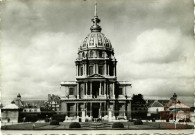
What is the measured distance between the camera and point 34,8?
34.1m

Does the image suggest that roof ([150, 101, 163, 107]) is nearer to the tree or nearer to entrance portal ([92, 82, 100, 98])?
the tree

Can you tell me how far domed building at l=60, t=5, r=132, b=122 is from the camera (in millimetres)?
60344

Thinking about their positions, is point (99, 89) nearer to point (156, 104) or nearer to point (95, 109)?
point (95, 109)

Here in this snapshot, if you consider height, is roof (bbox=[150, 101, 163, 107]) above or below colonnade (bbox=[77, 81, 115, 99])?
below

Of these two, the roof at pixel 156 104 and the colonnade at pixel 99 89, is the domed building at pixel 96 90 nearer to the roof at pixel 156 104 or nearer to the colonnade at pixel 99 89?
the colonnade at pixel 99 89

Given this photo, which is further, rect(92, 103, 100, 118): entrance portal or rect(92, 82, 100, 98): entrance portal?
rect(92, 82, 100, 98): entrance portal

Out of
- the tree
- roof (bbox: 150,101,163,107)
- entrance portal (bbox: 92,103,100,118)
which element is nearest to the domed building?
entrance portal (bbox: 92,103,100,118)

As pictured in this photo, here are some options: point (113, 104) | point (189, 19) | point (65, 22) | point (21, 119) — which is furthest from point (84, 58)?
point (189, 19)

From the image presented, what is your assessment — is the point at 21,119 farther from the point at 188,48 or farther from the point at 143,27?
the point at 188,48

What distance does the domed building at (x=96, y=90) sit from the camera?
2376 inches

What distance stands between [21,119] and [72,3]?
18953 mm

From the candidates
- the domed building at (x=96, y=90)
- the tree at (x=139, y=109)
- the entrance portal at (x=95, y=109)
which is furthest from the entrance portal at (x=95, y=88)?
the tree at (x=139, y=109)

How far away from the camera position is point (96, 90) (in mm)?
63219

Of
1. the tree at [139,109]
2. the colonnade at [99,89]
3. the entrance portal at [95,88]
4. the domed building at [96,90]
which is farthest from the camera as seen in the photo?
the entrance portal at [95,88]
